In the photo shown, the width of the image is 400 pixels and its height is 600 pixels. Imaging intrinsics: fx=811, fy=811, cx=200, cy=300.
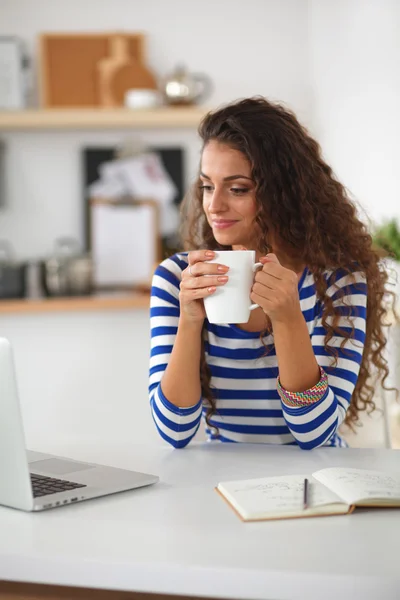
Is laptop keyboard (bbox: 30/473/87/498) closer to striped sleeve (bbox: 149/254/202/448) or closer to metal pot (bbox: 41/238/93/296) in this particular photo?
striped sleeve (bbox: 149/254/202/448)

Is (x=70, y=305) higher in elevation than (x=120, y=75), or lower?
lower

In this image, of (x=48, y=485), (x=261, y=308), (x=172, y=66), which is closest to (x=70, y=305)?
(x=172, y=66)

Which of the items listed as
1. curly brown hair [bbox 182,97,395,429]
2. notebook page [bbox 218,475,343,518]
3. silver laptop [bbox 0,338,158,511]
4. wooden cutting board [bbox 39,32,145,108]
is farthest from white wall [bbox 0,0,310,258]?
notebook page [bbox 218,475,343,518]

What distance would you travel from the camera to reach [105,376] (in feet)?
10.8

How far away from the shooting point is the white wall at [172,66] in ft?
11.9

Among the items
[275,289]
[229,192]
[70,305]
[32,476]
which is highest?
[229,192]

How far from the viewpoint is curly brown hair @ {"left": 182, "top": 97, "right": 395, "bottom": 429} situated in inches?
59.3

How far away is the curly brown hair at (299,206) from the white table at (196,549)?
55 centimetres

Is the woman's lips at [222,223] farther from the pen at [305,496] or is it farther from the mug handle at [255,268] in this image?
the pen at [305,496]

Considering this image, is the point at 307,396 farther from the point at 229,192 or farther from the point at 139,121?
the point at 139,121

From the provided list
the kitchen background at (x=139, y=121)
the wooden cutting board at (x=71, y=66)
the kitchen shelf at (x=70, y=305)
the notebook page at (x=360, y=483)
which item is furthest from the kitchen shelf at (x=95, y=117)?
the notebook page at (x=360, y=483)

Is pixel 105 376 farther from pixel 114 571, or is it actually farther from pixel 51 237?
pixel 114 571

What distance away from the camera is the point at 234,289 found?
120 centimetres

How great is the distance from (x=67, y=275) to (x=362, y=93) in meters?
1.39
